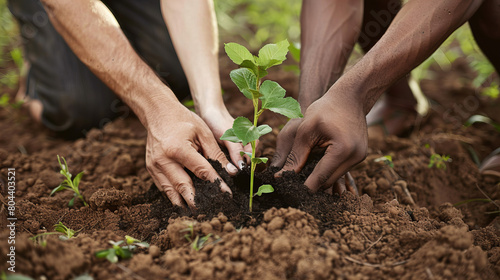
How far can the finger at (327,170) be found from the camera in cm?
141

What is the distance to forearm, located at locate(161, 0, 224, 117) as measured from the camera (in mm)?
1902

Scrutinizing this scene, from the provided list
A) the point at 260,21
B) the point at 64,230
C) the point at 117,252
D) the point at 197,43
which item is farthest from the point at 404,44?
the point at 260,21

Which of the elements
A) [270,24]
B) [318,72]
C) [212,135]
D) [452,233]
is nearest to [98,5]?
[212,135]

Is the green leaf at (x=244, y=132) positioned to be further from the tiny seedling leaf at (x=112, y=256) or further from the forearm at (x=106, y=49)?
the forearm at (x=106, y=49)

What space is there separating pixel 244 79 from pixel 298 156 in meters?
0.41

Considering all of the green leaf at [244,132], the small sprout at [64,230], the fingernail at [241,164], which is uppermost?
the green leaf at [244,132]

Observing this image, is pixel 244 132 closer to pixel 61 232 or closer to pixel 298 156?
pixel 298 156

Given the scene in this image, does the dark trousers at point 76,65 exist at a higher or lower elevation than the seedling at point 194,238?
higher

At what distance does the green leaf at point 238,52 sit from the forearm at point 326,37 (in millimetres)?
718

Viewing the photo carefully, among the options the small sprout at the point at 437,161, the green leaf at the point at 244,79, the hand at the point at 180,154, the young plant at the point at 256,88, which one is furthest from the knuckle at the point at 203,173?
the small sprout at the point at 437,161

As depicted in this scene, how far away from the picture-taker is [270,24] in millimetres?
4242

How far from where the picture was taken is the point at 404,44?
155 cm

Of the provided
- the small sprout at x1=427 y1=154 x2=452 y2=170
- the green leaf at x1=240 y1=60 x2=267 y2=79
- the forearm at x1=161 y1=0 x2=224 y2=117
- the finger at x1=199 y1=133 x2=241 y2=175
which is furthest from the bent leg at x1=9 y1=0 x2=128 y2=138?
the small sprout at x1=427 y1=154 x2=452 y2=170

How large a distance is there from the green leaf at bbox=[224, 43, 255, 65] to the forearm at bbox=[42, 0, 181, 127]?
1.98 ft
